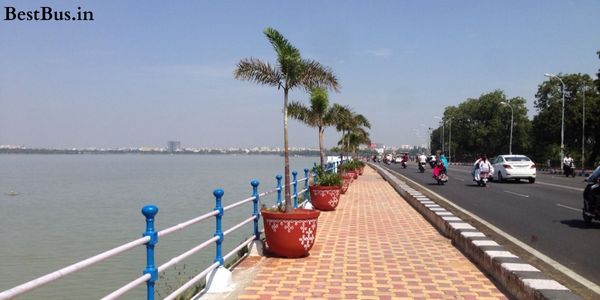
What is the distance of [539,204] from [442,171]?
32.2 feet

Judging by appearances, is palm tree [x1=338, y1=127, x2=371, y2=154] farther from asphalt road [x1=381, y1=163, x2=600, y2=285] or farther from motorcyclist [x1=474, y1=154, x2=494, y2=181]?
asphalt road [x1=381, y1=163, x2=600, y2=285]

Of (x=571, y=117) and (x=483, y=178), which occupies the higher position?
(x=571, y=117)

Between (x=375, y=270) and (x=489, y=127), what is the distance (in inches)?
4001

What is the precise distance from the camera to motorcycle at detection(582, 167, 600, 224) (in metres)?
11.0

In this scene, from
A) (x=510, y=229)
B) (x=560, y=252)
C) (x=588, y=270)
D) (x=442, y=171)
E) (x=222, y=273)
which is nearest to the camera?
(x=222, y=273)

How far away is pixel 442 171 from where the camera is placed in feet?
86.3

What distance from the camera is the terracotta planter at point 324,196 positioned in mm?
14586

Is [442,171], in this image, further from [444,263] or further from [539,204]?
[444,263]

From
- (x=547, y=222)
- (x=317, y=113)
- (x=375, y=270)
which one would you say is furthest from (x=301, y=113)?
(x=375, y=270)

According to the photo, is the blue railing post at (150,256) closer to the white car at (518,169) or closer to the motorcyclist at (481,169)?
the motorcyclist at (481,169)

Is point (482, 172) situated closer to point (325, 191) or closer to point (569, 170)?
point (325, 191)

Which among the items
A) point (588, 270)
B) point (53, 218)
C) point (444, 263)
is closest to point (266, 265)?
point (444, 263)

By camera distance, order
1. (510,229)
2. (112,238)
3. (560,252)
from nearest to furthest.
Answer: (560,252)
(510,229)
(112,238)

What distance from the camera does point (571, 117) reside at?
218 ft
